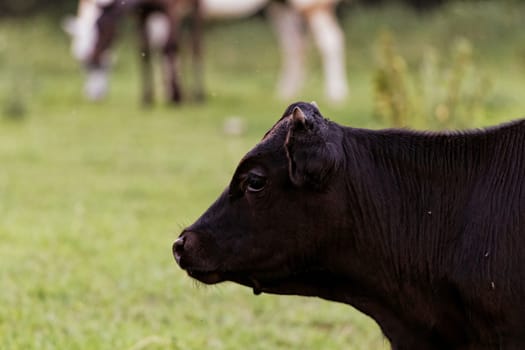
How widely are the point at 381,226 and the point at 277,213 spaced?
355 mm

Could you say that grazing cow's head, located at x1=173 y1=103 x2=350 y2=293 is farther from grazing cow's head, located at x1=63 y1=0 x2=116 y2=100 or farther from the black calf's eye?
grazing cow's head, located at x1=63 y1=0 x2=116 y2=100

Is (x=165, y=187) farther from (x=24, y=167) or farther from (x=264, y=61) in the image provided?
(x=264, y=61)

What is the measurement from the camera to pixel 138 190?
937 cm

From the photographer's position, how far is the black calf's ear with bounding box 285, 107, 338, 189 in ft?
11.1

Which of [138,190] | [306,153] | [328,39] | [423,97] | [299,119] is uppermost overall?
[299,119]

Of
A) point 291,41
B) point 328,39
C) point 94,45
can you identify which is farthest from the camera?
point 291,41

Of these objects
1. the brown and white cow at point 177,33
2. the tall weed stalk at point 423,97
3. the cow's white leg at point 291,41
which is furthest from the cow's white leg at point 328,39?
the tall weed stalk at point 423,97

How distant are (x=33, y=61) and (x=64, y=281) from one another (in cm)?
1481

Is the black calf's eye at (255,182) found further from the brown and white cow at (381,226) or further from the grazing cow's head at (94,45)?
the grazing cow's head at (94,45)

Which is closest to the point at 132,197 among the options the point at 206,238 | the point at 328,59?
the point at 206,238

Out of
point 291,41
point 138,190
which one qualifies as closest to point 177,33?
point 291,41

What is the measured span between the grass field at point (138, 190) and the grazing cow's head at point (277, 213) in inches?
63.1

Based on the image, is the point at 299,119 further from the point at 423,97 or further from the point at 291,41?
the point at 291,41

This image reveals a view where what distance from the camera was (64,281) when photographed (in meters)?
6.21
